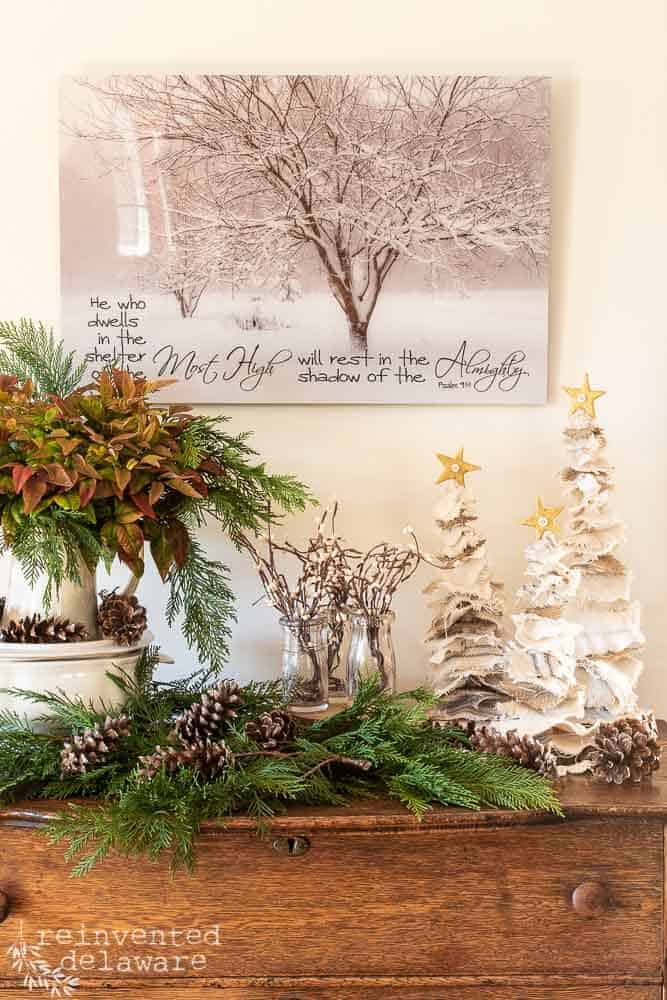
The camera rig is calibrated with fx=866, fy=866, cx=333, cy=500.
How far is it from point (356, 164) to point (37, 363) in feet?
1.84

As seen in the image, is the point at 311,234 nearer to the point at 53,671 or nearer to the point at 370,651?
the point at 370,651

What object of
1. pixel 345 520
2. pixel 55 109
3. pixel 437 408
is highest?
pixel 55 109

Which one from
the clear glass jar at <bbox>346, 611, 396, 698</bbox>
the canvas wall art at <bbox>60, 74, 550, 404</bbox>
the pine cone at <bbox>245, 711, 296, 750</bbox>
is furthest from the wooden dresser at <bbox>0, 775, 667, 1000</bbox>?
the canvas wall art at <bbox>60, 74, 550, 404</bbox>

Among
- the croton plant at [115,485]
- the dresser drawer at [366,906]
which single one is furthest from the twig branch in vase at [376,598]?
the dresser drawer at [366,906]

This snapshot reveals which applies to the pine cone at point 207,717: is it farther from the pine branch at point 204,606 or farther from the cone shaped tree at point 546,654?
the cone shaped tree at point 546,654

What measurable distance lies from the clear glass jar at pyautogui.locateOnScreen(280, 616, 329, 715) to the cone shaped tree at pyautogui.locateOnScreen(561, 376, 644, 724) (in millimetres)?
342

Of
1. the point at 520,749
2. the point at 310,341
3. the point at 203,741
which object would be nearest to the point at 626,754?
the point at 520,749

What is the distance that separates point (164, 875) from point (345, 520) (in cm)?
60

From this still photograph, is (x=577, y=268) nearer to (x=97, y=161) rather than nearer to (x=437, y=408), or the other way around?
(x=437, y=408)

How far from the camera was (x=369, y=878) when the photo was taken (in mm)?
920

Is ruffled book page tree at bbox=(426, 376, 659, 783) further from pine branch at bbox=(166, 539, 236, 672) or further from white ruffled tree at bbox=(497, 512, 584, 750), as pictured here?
pine branch at bbox=(166, 539, 236, 672)

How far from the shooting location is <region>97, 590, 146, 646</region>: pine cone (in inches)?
41.9

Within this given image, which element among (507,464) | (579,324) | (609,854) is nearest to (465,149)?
(579,324)

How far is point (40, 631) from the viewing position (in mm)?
1024
